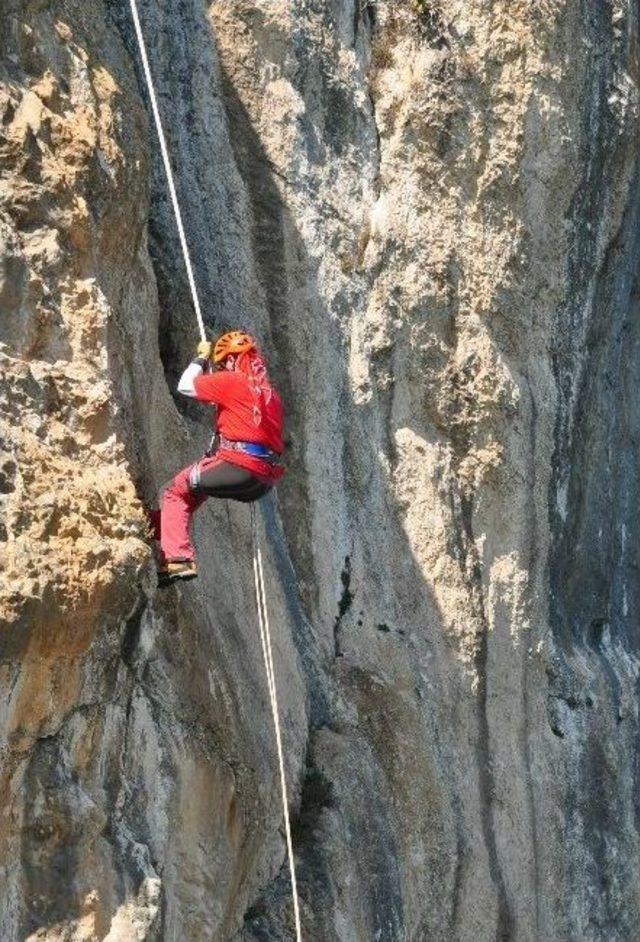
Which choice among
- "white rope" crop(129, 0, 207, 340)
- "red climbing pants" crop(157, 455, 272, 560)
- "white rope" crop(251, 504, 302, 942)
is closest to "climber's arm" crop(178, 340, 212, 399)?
"white rope" crop(129, 0, 207, 340)

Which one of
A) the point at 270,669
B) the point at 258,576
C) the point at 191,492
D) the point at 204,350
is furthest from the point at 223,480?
the point at 270,669

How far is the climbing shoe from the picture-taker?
9.62 m

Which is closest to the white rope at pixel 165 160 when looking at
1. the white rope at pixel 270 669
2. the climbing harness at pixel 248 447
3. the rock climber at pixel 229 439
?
the rock climber at pixel 229 439

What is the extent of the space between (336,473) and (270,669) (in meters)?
2.31

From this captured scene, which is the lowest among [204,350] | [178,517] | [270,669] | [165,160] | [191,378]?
[270,669]

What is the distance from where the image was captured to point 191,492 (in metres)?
9.94

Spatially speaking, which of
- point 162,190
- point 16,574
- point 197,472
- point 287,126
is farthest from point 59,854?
point 287,126

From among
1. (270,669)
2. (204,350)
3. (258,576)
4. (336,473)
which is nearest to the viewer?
(204,350)

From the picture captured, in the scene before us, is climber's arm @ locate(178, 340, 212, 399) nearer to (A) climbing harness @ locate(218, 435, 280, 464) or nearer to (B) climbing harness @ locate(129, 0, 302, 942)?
(B) climbing harness @ locate(129, 0, 302, 942)

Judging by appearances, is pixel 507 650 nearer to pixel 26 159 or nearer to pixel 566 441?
pixel 566 441

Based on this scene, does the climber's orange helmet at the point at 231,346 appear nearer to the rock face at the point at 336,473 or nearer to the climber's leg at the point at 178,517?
the rock face at the point at 336,473

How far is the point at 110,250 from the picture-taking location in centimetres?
965

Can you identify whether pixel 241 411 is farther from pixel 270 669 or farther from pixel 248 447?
pixel 270 669

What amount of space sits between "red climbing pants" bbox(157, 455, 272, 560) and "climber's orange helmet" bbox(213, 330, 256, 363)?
2.12 feet
